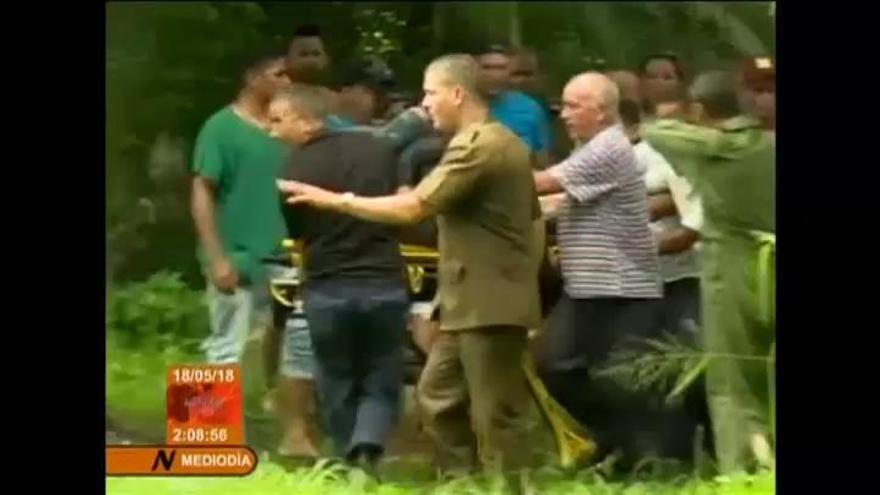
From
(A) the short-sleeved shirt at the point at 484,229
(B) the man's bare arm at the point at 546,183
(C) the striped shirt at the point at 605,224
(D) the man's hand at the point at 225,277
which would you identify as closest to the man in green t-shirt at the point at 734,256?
(C) the striped shirt at the point at 605,224

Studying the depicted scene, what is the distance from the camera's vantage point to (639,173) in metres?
3.81

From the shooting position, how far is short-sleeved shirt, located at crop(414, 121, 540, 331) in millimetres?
3758

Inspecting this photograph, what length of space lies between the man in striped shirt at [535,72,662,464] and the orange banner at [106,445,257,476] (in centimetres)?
73

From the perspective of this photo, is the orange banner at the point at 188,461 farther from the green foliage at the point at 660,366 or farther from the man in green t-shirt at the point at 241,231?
the green foliage at the point at 660,366

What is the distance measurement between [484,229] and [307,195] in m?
0.41

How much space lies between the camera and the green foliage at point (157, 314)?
382 cm

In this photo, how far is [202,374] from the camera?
3.83 metres

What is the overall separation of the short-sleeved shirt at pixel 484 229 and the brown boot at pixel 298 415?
0.36 metres

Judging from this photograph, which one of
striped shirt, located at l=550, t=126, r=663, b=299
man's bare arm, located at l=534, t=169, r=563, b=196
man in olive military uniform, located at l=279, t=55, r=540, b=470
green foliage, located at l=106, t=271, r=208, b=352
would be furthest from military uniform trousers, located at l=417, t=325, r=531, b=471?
green foliage, located at l=106, t=271, r=208, b=352
